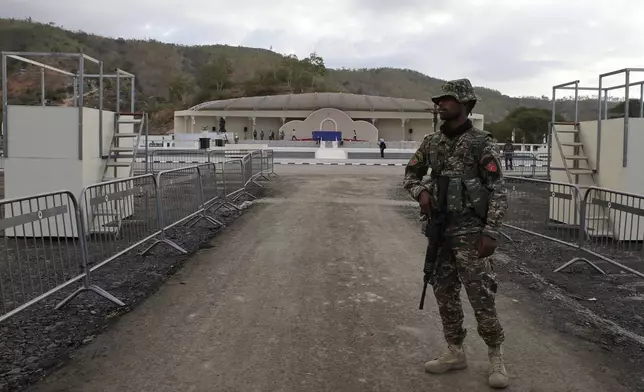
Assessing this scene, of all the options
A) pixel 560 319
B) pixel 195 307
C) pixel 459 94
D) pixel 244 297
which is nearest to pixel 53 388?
pixel 195 307

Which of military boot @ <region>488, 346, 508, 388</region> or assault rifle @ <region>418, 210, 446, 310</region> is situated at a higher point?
assault rifle @ <region>418, 210, 446, 310</region>

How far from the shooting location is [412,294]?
597cm

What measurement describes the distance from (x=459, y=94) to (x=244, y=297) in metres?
3.18

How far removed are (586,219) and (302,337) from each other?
16.2 feet

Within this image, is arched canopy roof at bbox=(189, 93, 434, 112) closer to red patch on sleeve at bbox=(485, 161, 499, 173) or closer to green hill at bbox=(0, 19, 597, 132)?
Answer: green hill at bbox=(0, 19, 597, 132)

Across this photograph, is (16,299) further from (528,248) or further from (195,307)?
(528,248)

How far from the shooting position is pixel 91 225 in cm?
701

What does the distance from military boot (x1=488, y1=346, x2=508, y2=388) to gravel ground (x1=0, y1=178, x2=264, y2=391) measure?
3.12 meters

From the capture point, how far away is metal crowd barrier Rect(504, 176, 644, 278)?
6.56 metres

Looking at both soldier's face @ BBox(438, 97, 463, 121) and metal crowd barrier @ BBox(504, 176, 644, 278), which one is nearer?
soldier's face @ BBox(438, 97, 463, 121)

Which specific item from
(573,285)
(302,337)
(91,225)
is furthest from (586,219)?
(91,225)

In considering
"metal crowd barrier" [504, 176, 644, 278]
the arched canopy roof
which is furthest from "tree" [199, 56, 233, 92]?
"metal crowd barrier" [504, 176, 644, 278]

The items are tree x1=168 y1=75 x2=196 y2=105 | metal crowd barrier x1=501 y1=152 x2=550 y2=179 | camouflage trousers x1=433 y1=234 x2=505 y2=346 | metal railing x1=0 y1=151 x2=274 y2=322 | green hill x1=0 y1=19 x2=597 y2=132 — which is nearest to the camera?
camouflage trousers x1=433 y1=234 x2=505 y2=346

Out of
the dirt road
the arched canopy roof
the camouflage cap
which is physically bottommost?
the dirt road
